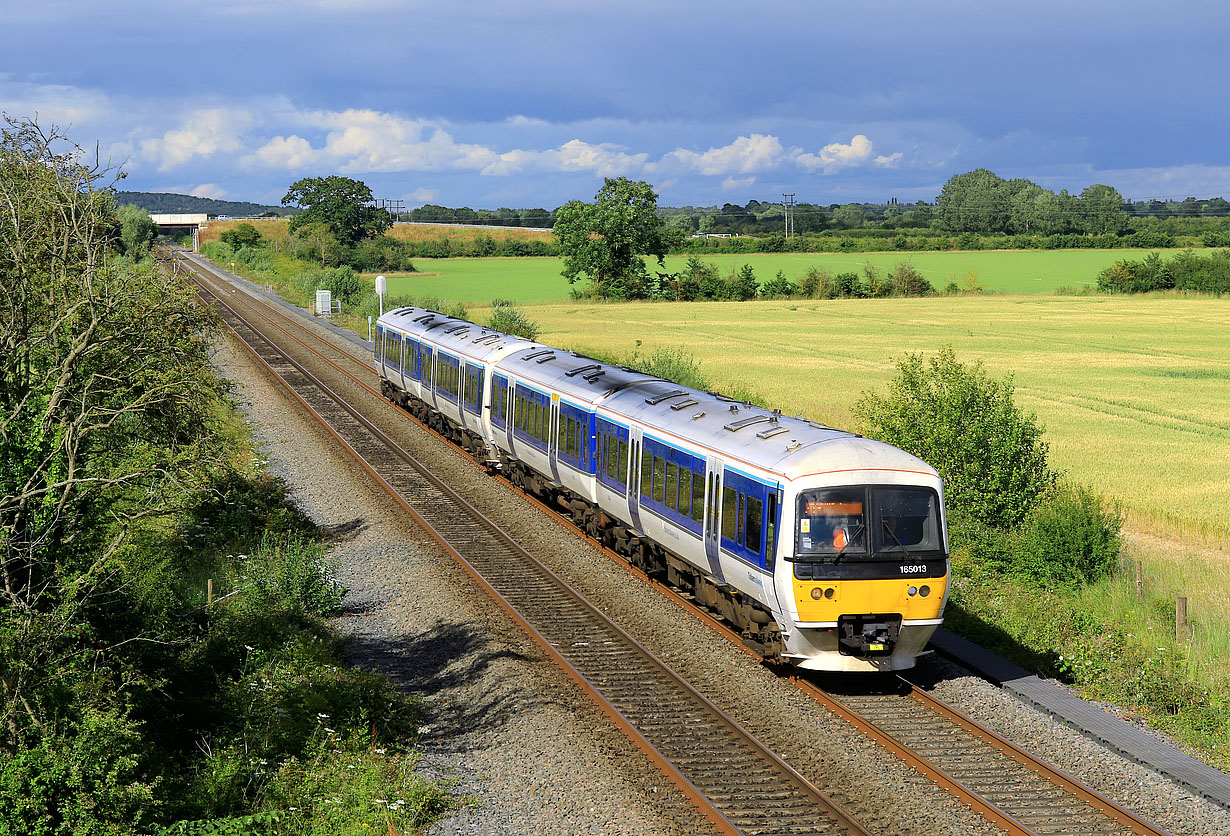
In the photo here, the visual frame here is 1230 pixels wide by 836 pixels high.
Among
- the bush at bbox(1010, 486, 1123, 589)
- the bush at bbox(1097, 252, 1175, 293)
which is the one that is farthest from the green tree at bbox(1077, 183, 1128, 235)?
the bush at bbox(1010, 486, 1123, 589)

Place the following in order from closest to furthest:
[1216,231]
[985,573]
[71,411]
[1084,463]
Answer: [71,411] < [985,573] < [1084,463] < [1216,231]

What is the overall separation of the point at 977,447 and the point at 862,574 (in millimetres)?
7154

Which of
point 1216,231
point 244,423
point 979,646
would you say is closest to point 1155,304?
point 1216,231

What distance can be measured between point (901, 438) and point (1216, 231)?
14692cm

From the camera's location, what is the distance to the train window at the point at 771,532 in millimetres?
13641

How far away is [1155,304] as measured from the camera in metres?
91.4

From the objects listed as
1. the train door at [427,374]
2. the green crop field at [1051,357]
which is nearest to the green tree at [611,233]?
the green crop field at [1051,357]

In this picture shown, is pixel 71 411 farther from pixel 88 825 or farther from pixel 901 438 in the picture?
pixel 901 438

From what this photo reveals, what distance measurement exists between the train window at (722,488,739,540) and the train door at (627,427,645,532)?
10.4ft

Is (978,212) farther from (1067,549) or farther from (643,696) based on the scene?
(643,696)

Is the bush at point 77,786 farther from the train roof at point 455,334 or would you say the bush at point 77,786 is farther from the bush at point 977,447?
the train roof at point 455,334

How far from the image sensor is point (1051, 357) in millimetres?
57406

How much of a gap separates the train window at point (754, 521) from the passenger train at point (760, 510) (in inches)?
1.0

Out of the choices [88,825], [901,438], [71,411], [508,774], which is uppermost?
[71,411]
